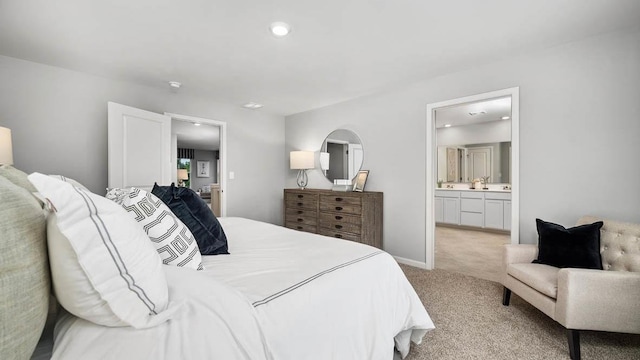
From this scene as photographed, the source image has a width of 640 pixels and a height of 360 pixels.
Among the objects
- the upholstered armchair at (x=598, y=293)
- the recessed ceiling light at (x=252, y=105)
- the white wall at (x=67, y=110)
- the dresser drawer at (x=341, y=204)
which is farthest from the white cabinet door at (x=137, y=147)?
the upholstered armchair at (x=598, y=293)

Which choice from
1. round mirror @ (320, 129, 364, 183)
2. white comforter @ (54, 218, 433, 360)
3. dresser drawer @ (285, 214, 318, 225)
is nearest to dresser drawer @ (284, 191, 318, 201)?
dresser drawer @ (285, 214, 318, 225)

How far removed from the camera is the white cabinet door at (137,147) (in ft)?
9.89

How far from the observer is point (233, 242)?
1838 millimetres

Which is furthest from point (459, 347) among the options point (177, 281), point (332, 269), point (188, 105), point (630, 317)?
point (188, 105)

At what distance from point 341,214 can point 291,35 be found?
7.48 feet

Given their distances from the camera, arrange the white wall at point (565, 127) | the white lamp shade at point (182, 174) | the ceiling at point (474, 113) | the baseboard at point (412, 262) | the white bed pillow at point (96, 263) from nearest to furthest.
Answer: the white bed pillow at point (96, 263) < the white wall at point (565, 127) < the baseboard at point (412, 262) < the ceiling at point (474, 113) < the white lamp shade at point (182, 174)

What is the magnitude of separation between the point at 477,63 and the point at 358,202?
202 cm

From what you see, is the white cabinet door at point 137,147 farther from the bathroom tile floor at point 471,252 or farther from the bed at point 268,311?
the bathroom tile floor at point 471,252

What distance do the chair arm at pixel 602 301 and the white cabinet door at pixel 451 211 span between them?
15.3ft

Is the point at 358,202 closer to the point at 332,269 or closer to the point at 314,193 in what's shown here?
the point at 314,193

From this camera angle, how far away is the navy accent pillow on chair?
1933 millimetres

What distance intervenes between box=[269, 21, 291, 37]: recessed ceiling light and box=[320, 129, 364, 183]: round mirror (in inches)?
82.9

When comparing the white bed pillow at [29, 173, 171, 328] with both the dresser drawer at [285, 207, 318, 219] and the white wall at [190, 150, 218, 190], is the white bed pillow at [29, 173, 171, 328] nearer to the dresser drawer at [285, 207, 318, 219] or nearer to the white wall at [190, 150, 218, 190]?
the dresser drawer at [285, 207, 318, 219]

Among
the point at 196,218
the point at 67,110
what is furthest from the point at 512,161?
the point at 67,110
